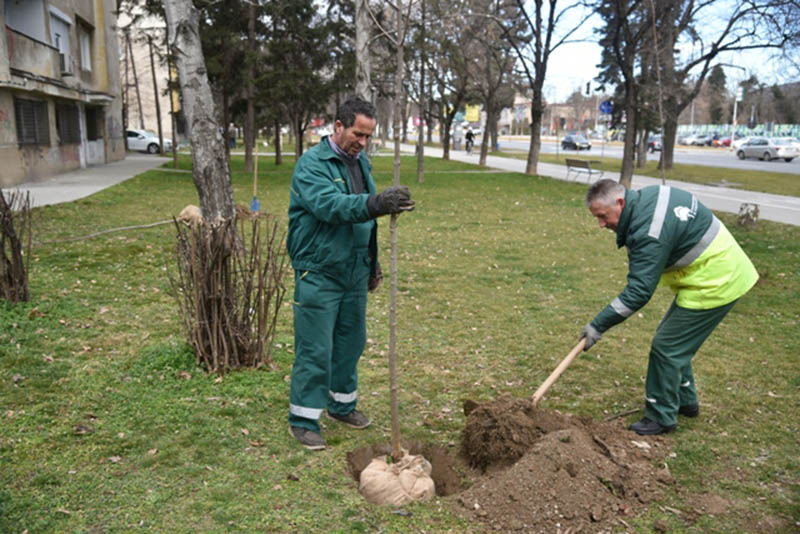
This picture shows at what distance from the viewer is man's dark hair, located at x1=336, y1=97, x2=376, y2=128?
10.9ft

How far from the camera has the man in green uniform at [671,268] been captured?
3652 mm

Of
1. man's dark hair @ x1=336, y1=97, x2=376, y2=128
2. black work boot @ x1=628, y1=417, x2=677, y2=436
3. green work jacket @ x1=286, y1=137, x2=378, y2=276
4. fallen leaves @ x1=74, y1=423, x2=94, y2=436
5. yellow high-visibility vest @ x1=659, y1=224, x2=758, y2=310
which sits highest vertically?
man's dark hair @ x1=336, y1=97, x2=376, y2=128

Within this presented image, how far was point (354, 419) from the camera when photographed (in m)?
4.04

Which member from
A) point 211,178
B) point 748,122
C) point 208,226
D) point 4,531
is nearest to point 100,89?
point 211,178

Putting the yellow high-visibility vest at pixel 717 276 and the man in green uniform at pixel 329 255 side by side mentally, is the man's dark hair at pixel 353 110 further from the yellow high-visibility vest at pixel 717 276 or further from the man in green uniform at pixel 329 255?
the yellow high-visibility vest at pixel 717 276

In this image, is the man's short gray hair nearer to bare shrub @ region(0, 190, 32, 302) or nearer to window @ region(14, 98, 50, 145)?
bare shrub @ region(0, 190, 32, 302)

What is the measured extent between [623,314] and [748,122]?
286ft

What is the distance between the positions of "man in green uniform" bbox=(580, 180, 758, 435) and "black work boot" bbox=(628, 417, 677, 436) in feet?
0.17

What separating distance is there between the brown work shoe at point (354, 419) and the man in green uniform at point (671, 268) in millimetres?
1465

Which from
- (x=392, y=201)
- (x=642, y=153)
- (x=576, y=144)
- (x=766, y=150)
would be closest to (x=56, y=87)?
(x=392, y=201)

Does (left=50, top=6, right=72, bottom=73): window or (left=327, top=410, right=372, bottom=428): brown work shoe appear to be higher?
(left=50, top=6, right=72, bottom=73): window

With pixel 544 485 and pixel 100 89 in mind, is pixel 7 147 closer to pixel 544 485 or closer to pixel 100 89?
pixel 100 89

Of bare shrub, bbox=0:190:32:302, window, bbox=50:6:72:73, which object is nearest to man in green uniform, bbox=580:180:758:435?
bare shrub, bbox=0:190:32:302

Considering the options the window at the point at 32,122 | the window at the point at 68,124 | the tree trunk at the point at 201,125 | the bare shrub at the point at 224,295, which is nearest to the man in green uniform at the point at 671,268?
the bare shrub at the point at 224,295
